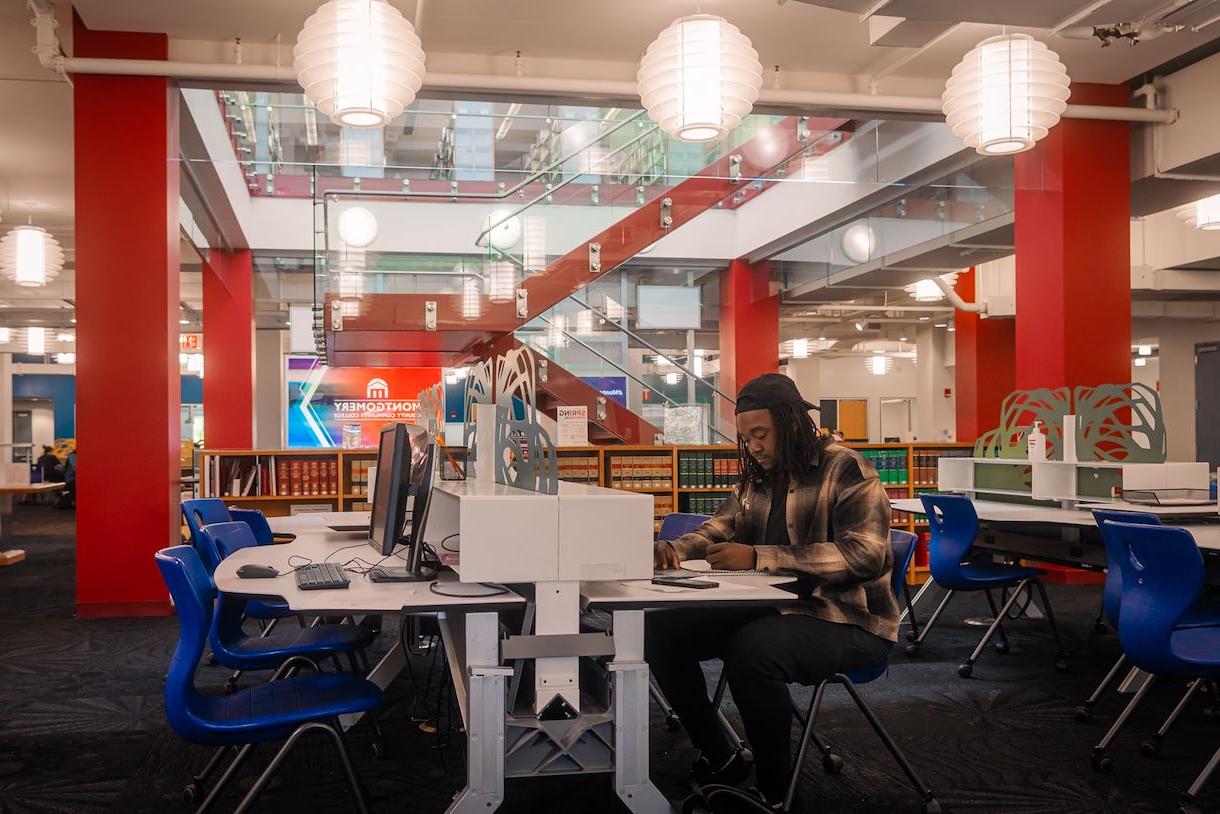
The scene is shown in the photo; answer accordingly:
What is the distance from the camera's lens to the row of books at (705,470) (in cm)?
788

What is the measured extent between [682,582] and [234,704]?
128 centimetres

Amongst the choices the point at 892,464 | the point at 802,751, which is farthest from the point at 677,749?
the point at 892,464

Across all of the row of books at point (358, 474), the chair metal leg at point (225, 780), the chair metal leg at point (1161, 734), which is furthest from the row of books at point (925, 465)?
the chair metal leg at point (225, 780)

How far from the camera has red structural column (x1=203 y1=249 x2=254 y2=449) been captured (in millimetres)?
10945

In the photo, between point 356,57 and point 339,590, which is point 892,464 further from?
point 339,590

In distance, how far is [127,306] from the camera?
21.3 ft

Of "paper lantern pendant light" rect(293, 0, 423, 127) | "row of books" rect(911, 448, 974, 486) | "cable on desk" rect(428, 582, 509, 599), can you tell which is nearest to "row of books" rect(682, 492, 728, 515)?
"row of books" rect(911, 448, 974, 486)

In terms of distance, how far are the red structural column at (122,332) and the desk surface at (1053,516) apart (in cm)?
483

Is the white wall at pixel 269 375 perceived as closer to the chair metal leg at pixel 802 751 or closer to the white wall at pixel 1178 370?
the white wall at pixel 1178 370

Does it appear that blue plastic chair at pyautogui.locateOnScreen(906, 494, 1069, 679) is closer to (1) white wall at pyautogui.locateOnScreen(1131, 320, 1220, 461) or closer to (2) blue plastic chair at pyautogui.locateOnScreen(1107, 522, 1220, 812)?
(2) blue plastic chair at pyautogui.locateOnScreen(1107, 522, 1220, 812)

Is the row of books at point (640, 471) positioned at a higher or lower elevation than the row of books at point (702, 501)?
higher

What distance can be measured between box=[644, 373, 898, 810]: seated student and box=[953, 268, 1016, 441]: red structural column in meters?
9.90

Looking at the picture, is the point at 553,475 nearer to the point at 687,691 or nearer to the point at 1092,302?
the point at 687,691

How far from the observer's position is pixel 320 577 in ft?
9.55
